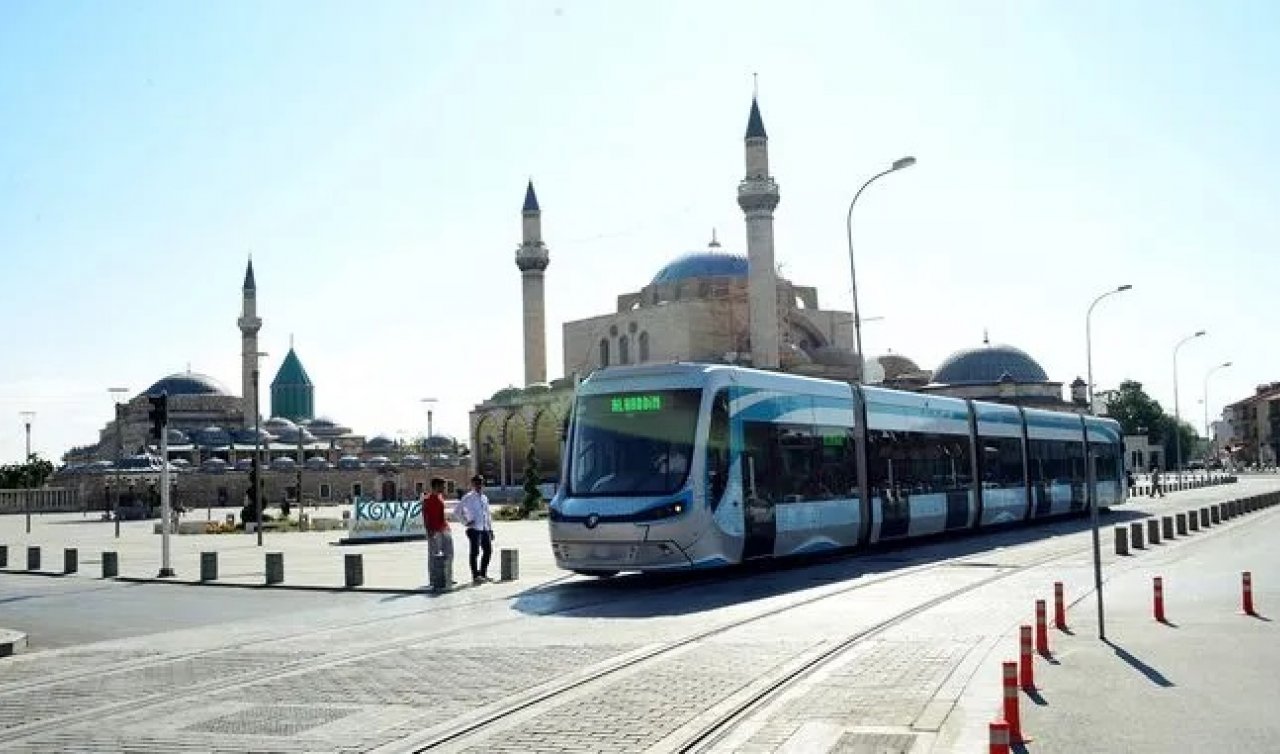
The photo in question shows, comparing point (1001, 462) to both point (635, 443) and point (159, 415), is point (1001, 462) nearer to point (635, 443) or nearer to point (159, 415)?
point (635, 443)

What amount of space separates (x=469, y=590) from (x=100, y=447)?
410 ft

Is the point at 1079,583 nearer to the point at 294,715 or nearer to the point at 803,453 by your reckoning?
the point at 803,453

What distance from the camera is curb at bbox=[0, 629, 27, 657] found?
1263 centimetres

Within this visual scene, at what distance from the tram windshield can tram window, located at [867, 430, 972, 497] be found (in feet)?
20.3

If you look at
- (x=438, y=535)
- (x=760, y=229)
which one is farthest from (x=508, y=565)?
(x=760, y=229)

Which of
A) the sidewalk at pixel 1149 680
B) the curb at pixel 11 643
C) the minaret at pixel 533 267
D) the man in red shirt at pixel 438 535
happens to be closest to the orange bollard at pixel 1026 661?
the sidewalk at pixel 1149 680

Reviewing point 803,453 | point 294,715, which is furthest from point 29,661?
point 803,453

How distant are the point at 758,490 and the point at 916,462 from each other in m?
7.22

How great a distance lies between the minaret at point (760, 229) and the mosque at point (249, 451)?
3454cm

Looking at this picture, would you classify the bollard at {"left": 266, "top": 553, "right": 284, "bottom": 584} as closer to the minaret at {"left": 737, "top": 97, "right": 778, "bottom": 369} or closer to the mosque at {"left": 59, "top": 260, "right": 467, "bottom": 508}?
the minaret at {"left": 737, "top": 97, "right": 778, "bottom": 369}

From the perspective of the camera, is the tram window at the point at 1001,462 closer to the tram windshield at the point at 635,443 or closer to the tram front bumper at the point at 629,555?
the tram windshield at the point at 635,443

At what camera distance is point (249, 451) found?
371ft

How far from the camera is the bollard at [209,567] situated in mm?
21688

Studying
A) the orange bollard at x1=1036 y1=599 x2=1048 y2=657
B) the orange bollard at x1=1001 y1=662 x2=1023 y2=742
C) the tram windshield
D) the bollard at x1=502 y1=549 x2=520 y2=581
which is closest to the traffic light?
the bollard at x1=502 y1=549 x2=520 y2=581
